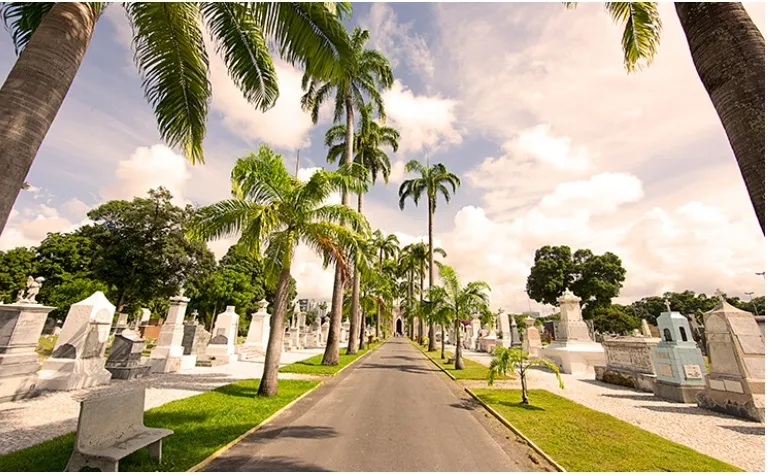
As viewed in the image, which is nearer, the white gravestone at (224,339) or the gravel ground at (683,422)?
the gravel ground at (683,422)

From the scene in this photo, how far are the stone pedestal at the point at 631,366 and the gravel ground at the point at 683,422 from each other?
1.55 ft

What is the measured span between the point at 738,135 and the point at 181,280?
34.7 metres

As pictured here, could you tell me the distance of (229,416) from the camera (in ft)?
23.4

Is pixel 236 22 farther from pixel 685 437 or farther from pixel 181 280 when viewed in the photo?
pixel 181 280

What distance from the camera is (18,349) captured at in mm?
8656

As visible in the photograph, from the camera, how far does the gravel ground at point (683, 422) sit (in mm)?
5879

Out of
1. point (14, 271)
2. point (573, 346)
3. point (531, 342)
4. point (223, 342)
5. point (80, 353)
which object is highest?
point (14, 271)

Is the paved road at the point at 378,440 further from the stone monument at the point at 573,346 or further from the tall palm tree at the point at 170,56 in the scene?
the stone monument at the point at 573,346

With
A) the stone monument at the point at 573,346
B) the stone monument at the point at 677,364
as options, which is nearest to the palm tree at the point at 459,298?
the stone monument at the point at 573,346

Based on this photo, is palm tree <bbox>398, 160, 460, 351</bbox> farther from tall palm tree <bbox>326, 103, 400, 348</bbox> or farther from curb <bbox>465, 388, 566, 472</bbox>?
curb <bbox>465, 388, 566, 472</bbox>

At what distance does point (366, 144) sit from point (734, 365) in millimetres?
21288

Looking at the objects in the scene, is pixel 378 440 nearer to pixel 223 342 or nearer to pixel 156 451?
pixel 156 451

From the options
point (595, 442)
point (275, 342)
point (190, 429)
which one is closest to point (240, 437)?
point (190, 429)

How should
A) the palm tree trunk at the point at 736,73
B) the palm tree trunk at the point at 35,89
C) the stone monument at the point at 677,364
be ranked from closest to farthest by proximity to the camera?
the palm tree trunk at the point at 736,73
the palm tree trunk at the point at 35,89
the stone monument at the point at 677,364
